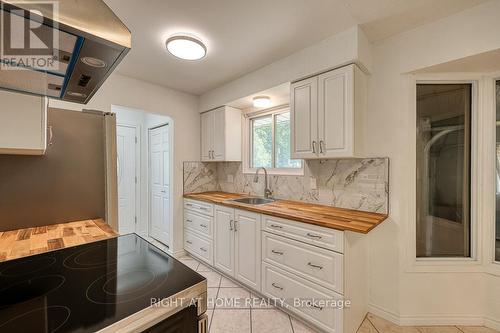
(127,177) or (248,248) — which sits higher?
(127,177)

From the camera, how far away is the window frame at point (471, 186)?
68.6 inches

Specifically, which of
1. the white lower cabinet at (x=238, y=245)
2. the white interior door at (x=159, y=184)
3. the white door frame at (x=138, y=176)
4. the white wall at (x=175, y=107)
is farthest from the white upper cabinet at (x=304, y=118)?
the white door frame at (x=138, y=176)

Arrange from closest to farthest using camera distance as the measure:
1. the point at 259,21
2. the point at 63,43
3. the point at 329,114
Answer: the point at 63,43 < the point at 259,21 < the point at 329,114

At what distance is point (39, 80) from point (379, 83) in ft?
7.61

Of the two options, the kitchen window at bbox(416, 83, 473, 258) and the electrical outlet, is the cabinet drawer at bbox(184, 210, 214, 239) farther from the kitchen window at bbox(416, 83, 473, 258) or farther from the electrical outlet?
the kitchen window at bbox(416, 83, 473, 258)

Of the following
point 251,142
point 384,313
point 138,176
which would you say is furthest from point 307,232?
point 138,176

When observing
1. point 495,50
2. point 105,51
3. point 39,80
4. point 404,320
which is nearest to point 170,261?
point 105,51

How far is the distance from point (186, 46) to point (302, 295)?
2.28 metres

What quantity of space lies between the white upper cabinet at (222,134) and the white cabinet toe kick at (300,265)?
34.3 inches

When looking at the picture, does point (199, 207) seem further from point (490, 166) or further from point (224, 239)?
point (490, 166)

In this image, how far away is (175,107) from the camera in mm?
3182

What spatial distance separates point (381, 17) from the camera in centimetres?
161

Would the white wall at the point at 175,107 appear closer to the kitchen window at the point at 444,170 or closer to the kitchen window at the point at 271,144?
the kitchen window at the point at 271,144

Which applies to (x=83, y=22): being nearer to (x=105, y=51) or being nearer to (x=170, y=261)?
(x=105, y=51)
